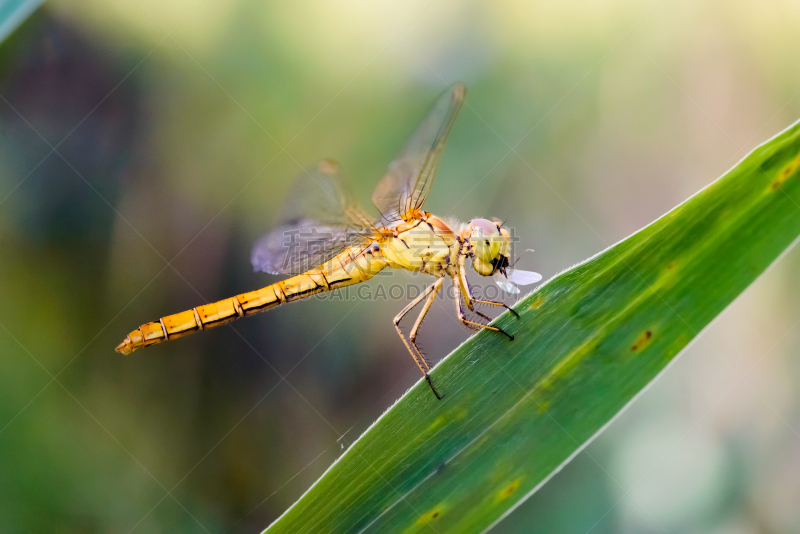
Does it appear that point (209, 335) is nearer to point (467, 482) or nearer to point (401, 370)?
point (401, 370)

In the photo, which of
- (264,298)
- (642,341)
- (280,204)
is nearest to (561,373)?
(642,341)

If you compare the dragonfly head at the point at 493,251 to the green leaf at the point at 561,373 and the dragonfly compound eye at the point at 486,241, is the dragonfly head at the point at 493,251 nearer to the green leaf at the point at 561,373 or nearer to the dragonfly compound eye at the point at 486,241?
the dragonfly compound eye at the point at 486,241

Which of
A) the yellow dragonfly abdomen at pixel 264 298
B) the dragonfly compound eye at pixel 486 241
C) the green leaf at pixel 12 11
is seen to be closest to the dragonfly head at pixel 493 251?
the dragonfly compound eye at pixel 486 241

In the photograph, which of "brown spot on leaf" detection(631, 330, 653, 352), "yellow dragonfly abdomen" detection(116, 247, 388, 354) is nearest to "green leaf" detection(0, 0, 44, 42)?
"yellow dragonfly abdomen" detection(116, 247, 388, 354)

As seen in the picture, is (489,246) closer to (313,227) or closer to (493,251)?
(493,251)

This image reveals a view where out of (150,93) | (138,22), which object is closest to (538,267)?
(150,93)

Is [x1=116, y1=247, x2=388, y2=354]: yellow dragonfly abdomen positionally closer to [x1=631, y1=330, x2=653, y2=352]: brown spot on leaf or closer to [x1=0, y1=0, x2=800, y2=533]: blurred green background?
[x1=0, y1=0, x2=800, y2=533]: blurred green background
